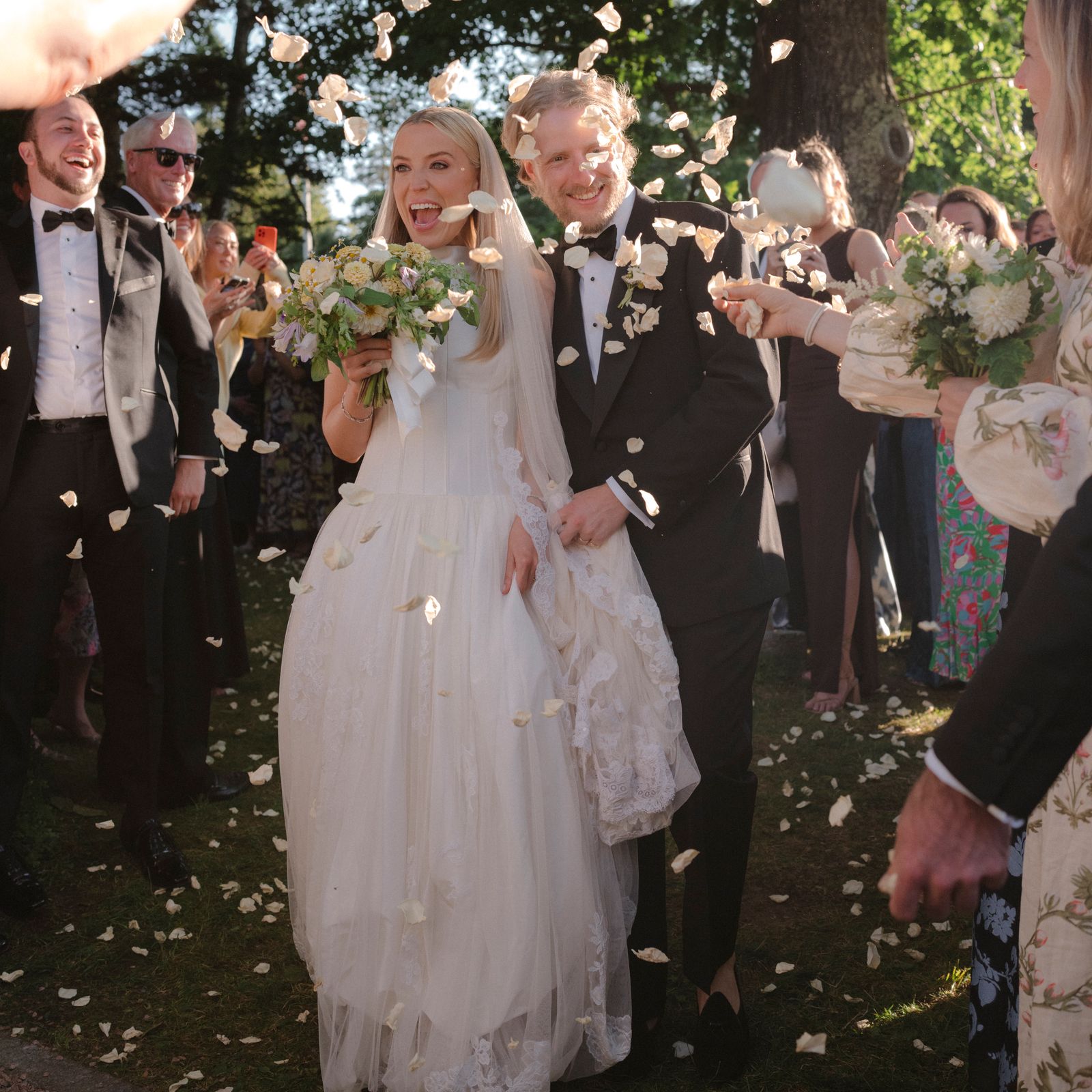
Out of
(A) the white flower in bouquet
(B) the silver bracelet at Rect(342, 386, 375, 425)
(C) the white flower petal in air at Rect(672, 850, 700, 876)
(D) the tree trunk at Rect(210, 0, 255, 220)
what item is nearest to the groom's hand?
(B) the silver bracelet at Rect(342, 386, 375, 425)

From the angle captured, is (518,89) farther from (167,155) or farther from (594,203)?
(167,155)

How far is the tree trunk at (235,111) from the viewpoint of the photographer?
47.5 feet

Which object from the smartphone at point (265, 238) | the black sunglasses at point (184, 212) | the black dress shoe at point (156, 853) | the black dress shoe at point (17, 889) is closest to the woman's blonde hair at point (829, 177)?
the smartphone at point (265, 238)

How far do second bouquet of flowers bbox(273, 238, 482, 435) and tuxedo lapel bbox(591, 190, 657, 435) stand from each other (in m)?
0.36

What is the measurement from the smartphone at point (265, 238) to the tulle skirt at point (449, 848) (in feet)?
13.2

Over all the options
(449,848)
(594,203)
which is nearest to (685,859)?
(449,848)

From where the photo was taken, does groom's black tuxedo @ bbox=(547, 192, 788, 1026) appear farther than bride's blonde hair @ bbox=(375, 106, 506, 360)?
No

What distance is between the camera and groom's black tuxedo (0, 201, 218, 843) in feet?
13.1

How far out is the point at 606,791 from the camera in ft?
9.35

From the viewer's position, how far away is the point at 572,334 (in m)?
3.14

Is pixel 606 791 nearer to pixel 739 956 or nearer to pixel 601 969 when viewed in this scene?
pixel 601 969

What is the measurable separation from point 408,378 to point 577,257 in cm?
57

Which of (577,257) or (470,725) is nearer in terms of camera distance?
(470,725)

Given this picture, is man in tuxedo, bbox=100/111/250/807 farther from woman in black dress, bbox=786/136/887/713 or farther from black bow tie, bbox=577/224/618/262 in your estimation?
woman in black dress, bbox=786/136/887/713
